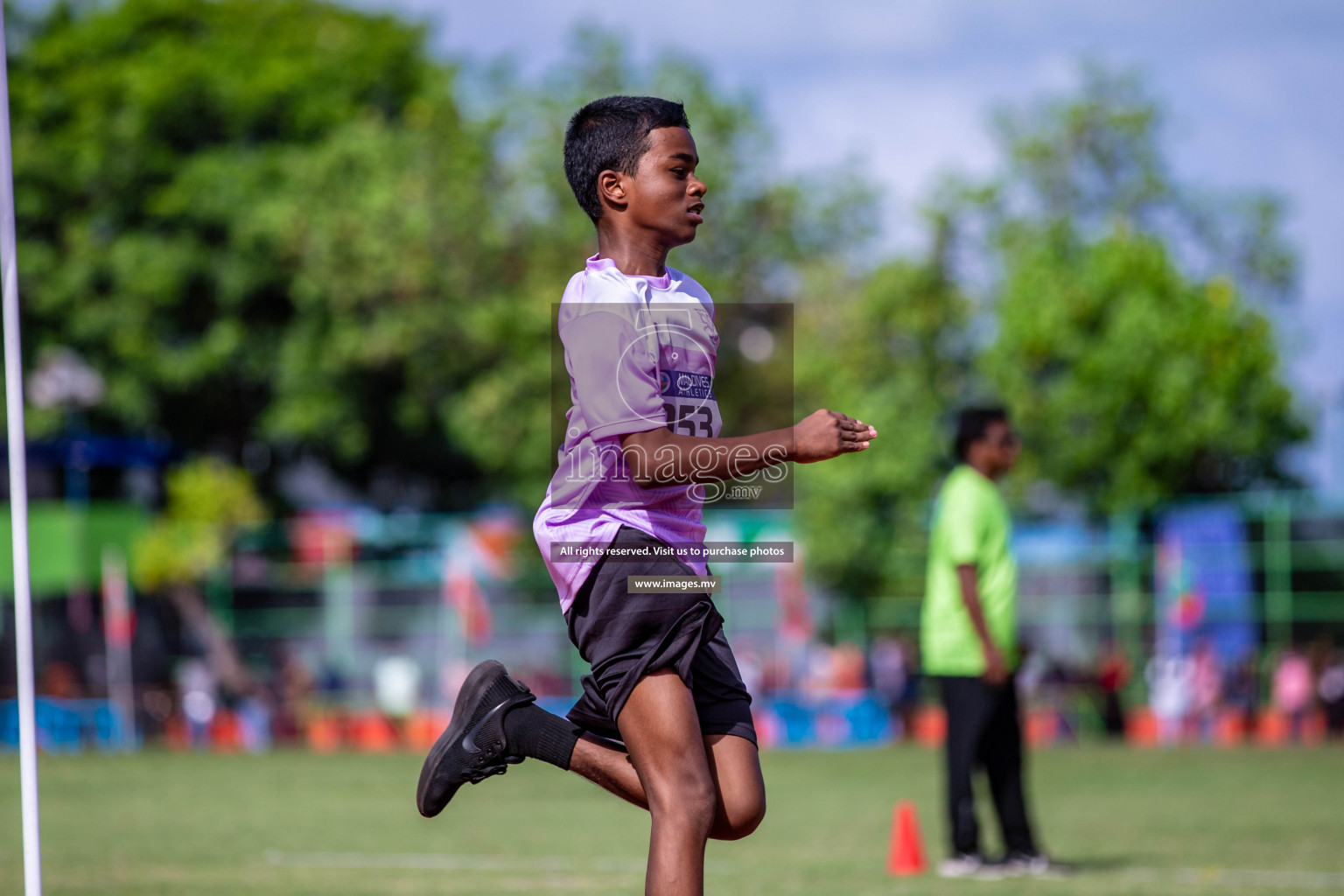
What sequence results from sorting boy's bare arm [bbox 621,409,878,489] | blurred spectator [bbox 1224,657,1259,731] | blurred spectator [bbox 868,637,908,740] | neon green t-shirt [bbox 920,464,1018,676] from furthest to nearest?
blurred spectator [bbox 868,637,908,740] < blurred spectator [bbox 1224,657,1259,731] < neon green t-shirt [bbox 920,464,1018,676] < boy's bare arm [bbox 621,409,878,489]

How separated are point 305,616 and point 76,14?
15924mm

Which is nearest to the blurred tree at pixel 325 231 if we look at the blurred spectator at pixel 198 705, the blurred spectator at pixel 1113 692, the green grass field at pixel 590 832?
the blurred spectator at pixel 198 705

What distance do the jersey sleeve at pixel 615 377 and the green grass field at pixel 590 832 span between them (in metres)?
3.62

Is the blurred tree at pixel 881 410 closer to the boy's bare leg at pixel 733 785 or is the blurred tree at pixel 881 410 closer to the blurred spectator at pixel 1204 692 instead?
the blurred spectator at pixel 1204 692

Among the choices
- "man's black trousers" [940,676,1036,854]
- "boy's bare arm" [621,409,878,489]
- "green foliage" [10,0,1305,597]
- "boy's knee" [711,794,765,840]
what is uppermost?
"green foliage" [10,0,1305,597]

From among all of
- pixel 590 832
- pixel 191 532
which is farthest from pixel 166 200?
pixel 590 832

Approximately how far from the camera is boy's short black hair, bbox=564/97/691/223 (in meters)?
4.00

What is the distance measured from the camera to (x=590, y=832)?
32.9 ft

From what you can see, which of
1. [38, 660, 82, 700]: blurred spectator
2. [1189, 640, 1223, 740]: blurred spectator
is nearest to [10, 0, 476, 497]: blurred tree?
[38, 660, 82, 700]: blurred spectator

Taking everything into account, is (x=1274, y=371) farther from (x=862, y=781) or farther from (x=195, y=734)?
(x=195, y=734)

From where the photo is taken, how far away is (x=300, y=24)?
3850cm

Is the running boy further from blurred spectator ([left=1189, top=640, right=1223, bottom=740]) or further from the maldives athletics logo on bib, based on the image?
blurred spectator ([left=1189, top=640, right=1223, bottom=740])

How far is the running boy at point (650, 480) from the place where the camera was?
3684 millimetres

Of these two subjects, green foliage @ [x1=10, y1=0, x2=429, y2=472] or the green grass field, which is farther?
green foliage @ [x1=10, y1=0, x2=429, y2=472]
